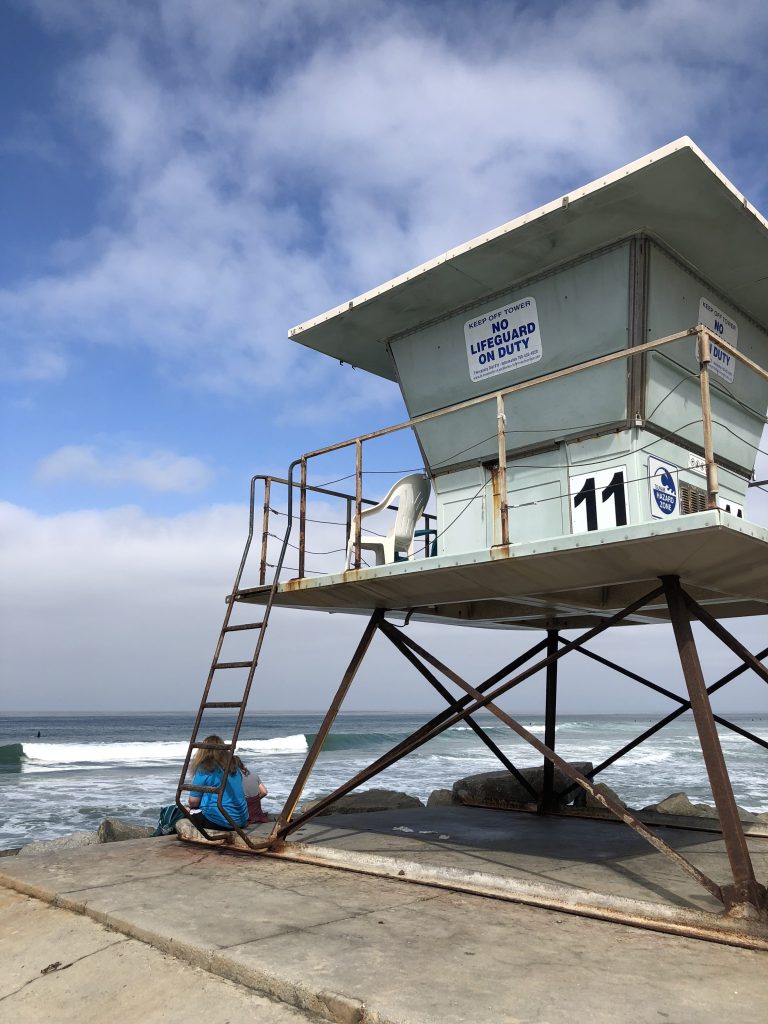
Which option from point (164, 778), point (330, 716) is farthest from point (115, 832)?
point (164, 778)

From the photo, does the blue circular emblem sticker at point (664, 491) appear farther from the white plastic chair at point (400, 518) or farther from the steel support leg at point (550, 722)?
the steel support leg at point (550, 722)

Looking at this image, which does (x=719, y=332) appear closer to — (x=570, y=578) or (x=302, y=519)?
(x=570, y=578)

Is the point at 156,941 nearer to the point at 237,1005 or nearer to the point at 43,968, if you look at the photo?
the point at 43,968

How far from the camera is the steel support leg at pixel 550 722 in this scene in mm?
11273

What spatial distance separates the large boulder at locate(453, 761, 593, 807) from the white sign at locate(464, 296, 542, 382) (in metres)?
7.58

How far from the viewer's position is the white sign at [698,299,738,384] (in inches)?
323

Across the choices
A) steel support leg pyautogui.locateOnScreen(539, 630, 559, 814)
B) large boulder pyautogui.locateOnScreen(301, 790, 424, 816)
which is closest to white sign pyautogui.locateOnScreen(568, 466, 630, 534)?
steel support leg pyautogui.locateOnScreen(539, 630, 559, 814)

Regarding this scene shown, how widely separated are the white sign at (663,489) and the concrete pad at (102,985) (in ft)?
17.2

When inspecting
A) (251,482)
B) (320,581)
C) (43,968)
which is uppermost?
(251,482)

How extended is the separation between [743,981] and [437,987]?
1897 mm

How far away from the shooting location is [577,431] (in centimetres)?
786

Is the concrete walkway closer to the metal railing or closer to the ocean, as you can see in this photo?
the metal railing

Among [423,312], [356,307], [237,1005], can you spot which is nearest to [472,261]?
[423,312]

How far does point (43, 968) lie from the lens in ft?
17.9
